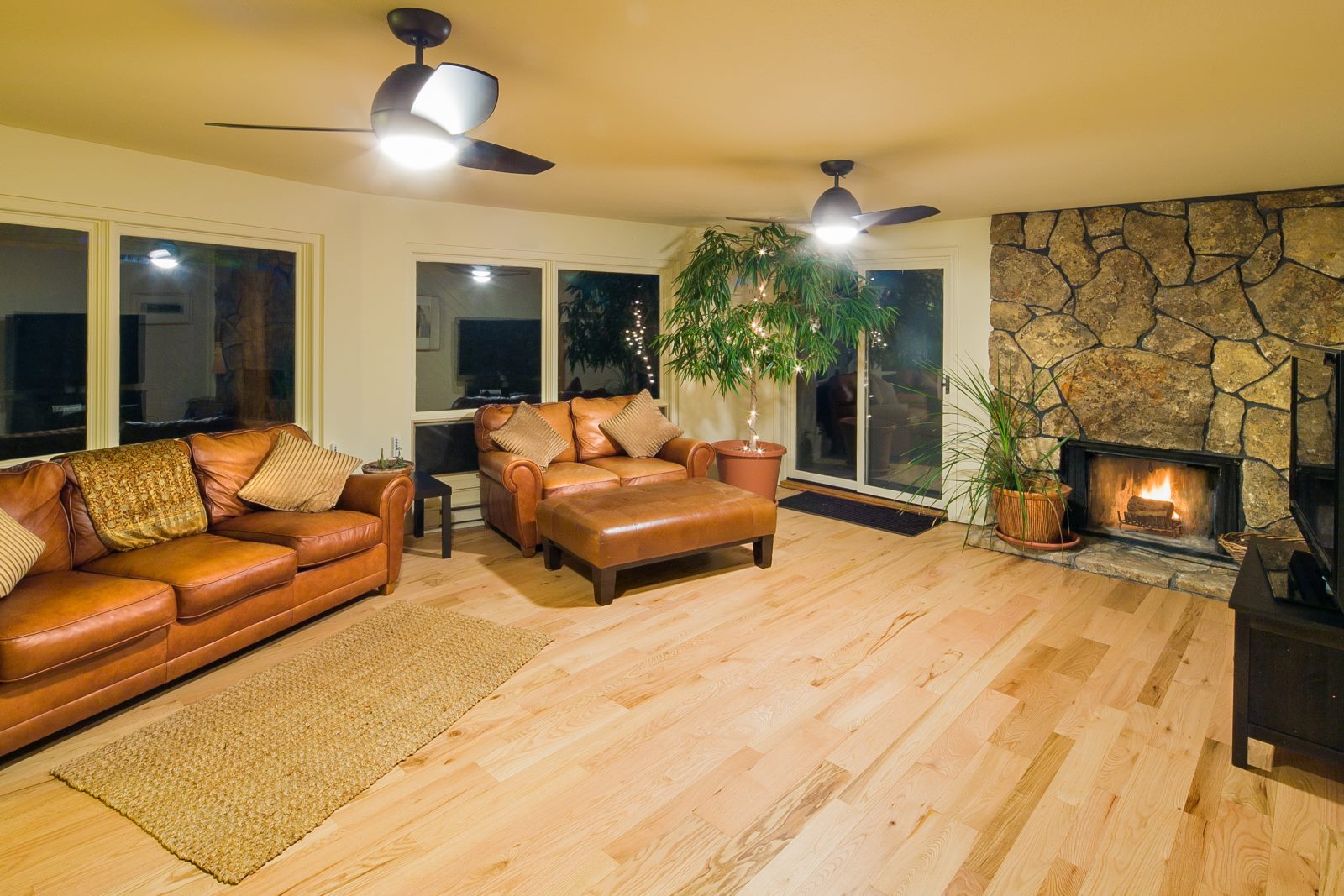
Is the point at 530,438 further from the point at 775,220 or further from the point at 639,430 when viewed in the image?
the point at 775,220

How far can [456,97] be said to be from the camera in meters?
2.29

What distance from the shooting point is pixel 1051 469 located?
5000mm

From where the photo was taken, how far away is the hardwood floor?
6.05 feet

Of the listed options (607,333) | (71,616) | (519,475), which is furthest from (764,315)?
(71,616)

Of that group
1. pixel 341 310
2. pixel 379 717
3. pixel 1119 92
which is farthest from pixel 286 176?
pixel 1119 92

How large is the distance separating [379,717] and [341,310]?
10.0ft

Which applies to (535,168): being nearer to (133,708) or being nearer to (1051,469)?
(133,708)

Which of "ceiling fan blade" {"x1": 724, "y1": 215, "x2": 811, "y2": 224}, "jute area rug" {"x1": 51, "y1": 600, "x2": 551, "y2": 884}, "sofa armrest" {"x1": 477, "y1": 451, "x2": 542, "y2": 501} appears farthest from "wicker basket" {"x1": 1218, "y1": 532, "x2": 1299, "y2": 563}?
"sofa armrest" {"x1": 477, "y1": 451, "x2": 542, "y2": 501}

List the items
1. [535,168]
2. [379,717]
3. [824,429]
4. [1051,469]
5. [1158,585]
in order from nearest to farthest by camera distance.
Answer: [379,717], [535,168], [1158,585], [1051,469], [824,429]

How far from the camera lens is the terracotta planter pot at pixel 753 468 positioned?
5586 millimetres

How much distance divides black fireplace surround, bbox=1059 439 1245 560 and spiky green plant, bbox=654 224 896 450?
1763 mm

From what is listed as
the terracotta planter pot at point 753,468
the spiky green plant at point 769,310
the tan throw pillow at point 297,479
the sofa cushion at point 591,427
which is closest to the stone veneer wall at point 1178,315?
the spiky green plant at point 769,310

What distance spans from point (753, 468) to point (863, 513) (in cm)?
94

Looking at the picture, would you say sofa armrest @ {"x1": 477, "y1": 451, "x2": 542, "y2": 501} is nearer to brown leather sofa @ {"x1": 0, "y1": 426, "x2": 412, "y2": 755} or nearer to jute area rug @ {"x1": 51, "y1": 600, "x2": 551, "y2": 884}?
brown leather sofa @ {"x1": 0, "y1": 426, "x2": 412, "y2": 755}
